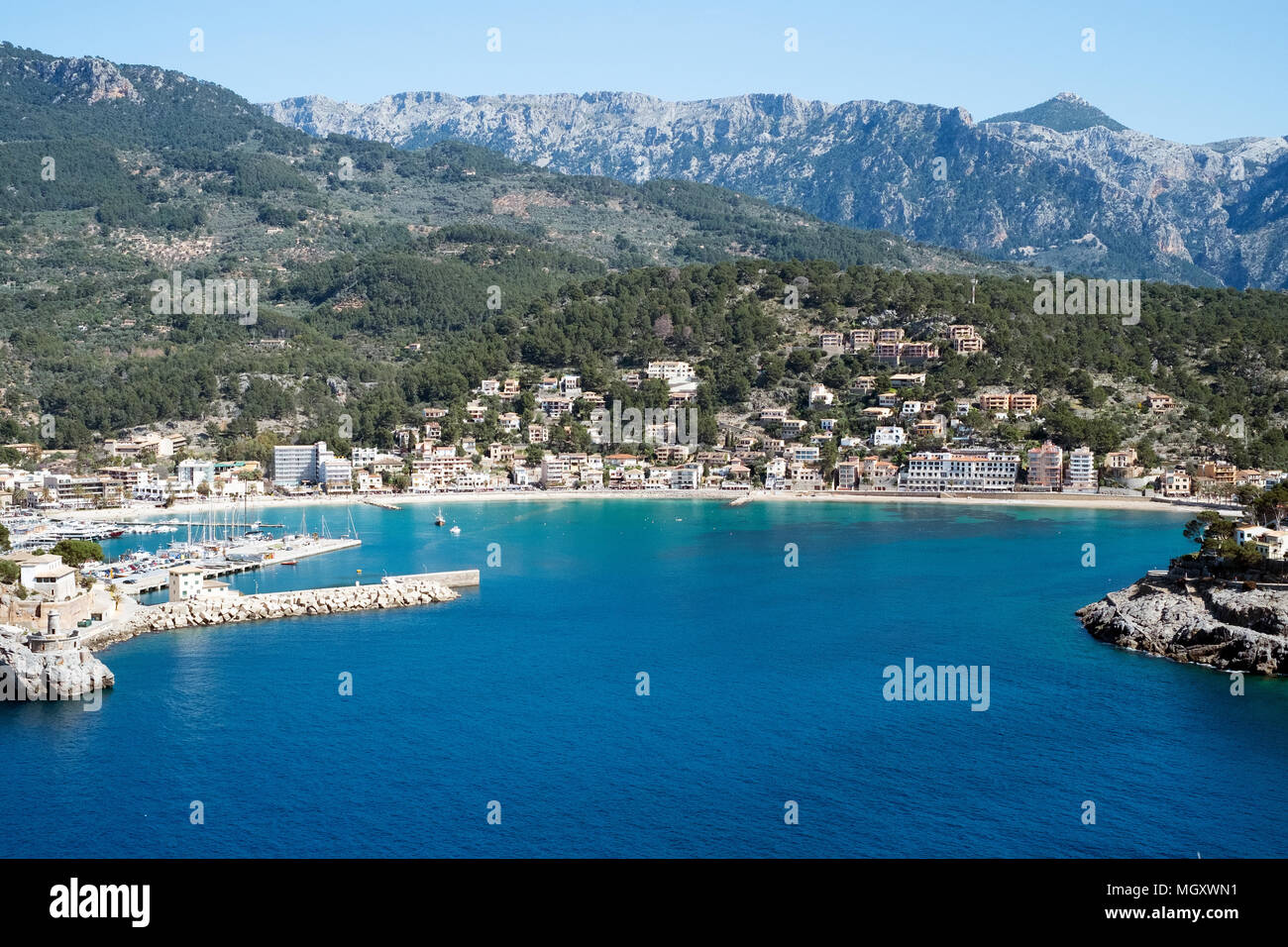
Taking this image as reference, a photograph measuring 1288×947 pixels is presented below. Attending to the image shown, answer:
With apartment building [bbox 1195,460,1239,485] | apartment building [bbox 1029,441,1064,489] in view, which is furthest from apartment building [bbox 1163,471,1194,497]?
apartment building [bbox 1029,441,1064,489]

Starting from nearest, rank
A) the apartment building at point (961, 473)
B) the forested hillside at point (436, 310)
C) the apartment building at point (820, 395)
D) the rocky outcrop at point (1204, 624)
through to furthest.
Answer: the rocky outcrop at point (1204, 624)
the apartment building at point (961, 473)
the forested hillside at point (436, 310)
the apartment building at point (820, 395)

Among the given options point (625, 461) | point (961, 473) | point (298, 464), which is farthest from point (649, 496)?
point (298, 464)

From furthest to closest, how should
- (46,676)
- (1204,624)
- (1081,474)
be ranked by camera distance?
1. (1081,474)
2. (1204,624)
3. (46,676)

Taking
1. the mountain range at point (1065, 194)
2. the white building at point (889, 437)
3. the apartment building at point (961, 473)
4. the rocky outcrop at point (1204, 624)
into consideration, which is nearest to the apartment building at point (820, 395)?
the white building at point (889, 437)

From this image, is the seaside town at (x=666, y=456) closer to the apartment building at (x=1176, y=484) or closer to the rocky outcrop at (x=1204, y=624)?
the apartment building at (x=1176, y=484)

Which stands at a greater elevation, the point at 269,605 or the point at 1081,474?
the point at 1081,474

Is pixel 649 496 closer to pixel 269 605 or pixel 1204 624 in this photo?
pixel 269 605

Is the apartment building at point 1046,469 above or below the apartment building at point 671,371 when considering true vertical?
below
